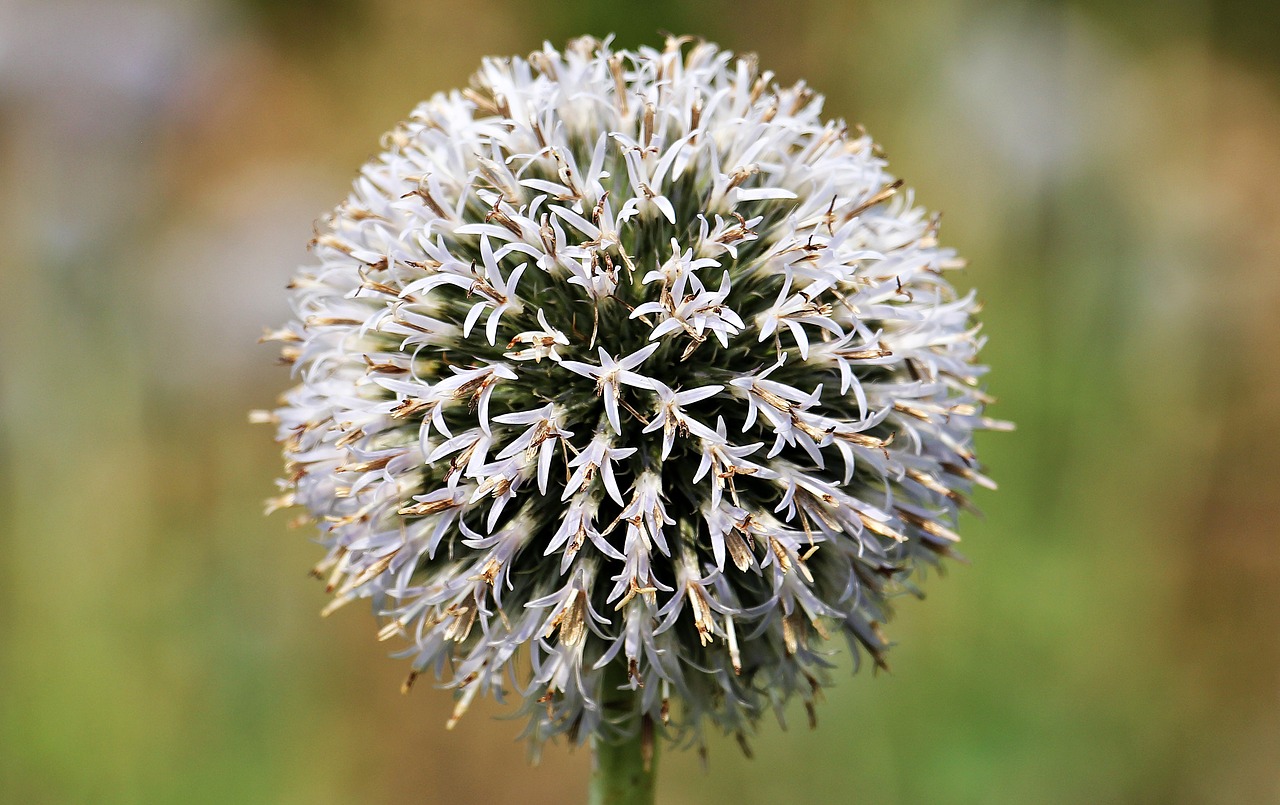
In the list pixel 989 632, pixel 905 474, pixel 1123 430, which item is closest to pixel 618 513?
pixel 905 474

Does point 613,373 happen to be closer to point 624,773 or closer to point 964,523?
point 624,773

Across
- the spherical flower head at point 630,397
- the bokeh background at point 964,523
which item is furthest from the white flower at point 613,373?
the bokeh background at point 964,523

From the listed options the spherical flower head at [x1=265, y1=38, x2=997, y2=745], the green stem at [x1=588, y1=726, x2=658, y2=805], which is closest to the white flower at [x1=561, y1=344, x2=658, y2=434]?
the spherical flower head at [x1=265, y1=38, x2=997, y2=745]

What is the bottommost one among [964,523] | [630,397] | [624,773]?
[624,773]

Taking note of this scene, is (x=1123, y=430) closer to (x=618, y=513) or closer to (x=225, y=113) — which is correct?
(x=618, y=513)

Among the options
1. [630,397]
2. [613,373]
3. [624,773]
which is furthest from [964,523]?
[613,373]

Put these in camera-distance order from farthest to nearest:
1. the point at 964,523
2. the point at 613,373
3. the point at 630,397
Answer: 1. the point at 964,523
2. the point at 630,397
3. the point at 613,373
